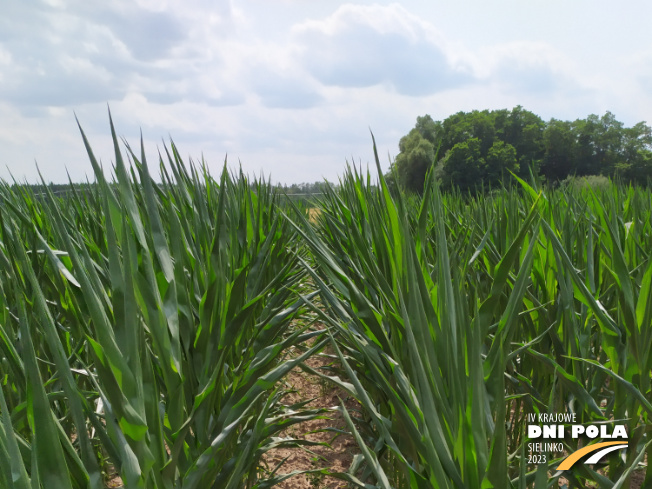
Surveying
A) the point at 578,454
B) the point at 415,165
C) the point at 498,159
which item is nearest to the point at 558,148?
the point at 498,159

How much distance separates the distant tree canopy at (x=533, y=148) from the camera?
94.0 ft

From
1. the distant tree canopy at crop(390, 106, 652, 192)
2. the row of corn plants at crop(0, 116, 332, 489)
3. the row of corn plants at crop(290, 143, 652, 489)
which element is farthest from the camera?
the distant tree canopy at crop(390, 106, 652, 192)

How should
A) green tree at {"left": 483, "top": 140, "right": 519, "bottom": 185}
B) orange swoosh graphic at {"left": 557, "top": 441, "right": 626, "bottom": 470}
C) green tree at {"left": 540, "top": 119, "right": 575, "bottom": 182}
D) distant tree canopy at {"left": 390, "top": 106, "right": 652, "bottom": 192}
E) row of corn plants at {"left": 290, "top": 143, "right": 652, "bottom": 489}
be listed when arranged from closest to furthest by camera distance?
row of corn plants at {"left": 290, "top": 143, "right": 652, "bottom": 489} → orange swoosh graphic at {"left": 557, "top": 441, "right": 626, "bottom": 470} → green tree at {"left": 483, "top": 140, "right": 519, "bottom": 185} → distant tree canopy at {"left": 390, "top": 106, "right": 652, "bottom": 192} → green tree at {"left": 540, "top": 119, "right": 575, "bottom": 182}

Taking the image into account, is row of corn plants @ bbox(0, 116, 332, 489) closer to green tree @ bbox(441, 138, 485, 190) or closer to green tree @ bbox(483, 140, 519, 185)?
green tree @ bbox(441, 138, 485, 190)

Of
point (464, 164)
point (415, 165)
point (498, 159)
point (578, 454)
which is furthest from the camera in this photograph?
point (415, 165)

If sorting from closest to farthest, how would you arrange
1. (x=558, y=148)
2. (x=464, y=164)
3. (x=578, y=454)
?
(x=578, y=454) < (x=464, y=164) < (x=558, y=148)

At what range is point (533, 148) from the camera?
102ft

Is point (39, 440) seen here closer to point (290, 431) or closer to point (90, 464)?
point (90, 464)

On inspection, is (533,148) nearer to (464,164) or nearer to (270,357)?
Result: (464,164)

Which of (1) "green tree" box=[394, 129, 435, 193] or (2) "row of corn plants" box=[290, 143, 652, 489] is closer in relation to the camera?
(2) "row of corn plants" box=[290, 143, 652, 489]

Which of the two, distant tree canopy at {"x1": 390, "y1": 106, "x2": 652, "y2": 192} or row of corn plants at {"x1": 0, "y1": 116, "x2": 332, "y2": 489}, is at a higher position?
distant tree canopy at {"x1": 390, "y1": 106, "x2": 652, "y2": 192}

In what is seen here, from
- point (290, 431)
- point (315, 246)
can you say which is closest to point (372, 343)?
point (315, 246)

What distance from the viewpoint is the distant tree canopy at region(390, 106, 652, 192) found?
28641 millimetres

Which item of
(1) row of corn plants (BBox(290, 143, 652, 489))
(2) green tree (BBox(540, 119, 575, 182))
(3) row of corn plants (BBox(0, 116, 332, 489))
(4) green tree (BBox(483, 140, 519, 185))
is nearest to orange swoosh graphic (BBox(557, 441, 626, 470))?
(1) row of corn plants (BBox(290, 143, 652, 489))
